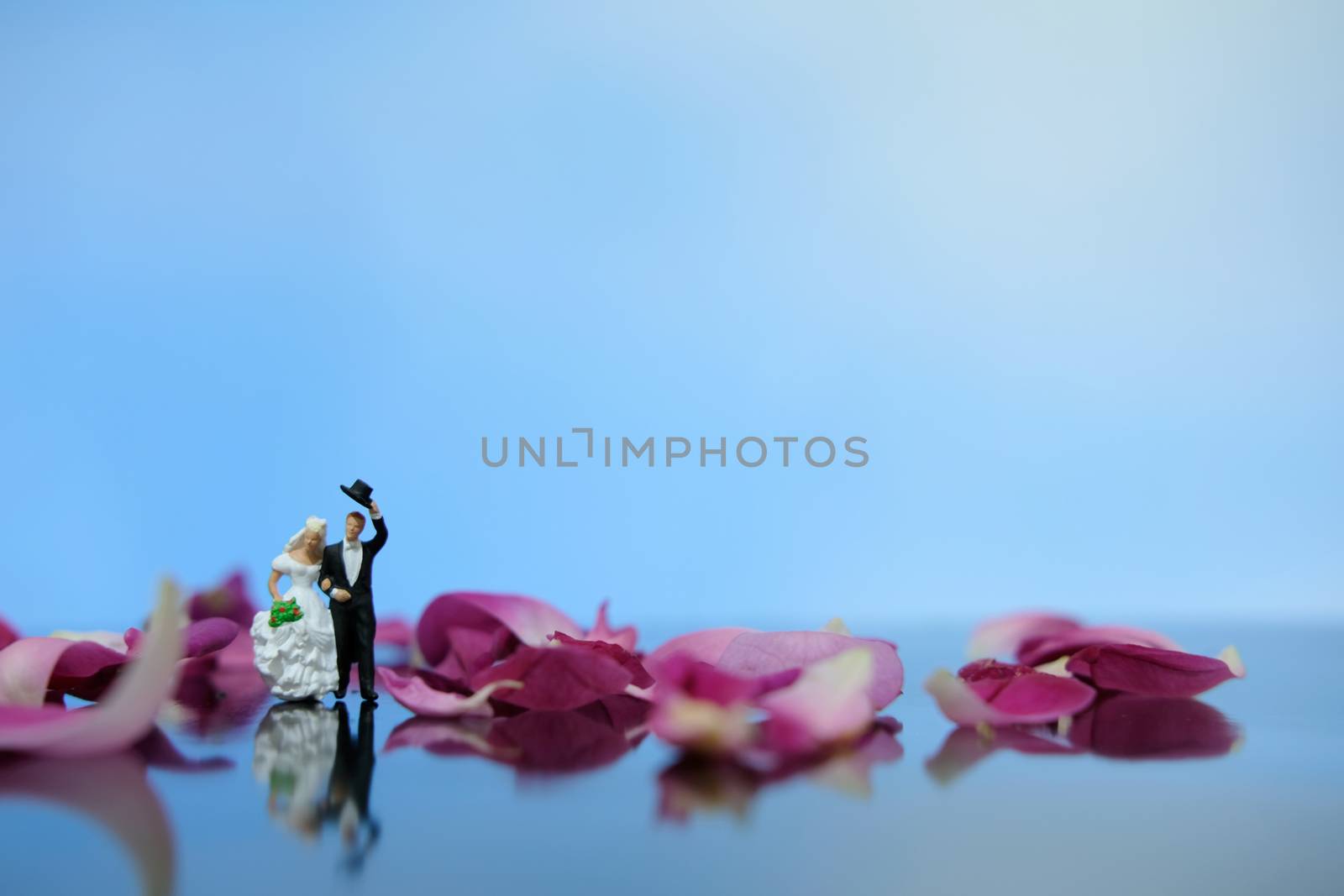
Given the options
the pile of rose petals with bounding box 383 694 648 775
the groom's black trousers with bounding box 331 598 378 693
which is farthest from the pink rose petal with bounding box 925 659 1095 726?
the groom's black trousers with bounding box 331 598 378 693

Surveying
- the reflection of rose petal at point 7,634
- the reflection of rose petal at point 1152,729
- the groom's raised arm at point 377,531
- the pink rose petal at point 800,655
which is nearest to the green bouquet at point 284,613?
the groom's raised arm at point 377,531

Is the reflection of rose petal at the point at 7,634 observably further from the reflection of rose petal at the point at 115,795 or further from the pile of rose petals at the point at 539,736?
the pile of rose petals at the point at 539,736

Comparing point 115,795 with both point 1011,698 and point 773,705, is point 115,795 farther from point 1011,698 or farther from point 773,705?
point 1011,698

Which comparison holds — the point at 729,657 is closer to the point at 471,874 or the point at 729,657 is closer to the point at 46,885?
the point at 471,874

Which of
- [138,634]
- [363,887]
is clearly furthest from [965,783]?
[138,634]

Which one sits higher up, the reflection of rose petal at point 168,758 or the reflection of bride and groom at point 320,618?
the reflection of bride and groom at point 320,618

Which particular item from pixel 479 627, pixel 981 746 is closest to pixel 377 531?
pixel 479 627
